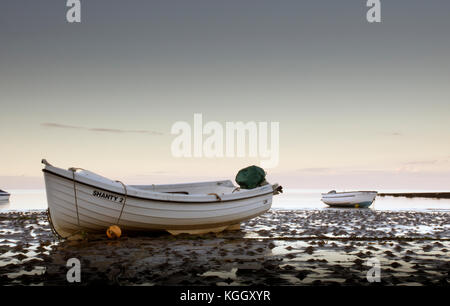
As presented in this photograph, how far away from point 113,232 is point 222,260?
16.6 feet

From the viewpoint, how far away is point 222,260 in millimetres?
10297

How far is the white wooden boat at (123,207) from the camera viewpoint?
41.4ft

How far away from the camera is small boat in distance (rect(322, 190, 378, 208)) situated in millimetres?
43438

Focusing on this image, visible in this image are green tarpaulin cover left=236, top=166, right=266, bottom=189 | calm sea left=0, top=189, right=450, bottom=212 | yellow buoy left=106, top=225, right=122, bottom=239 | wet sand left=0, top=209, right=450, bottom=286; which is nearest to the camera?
wet sand left=0, top=209, right=450, bottom=286

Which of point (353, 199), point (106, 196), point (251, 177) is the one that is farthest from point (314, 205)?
point (106, 196)

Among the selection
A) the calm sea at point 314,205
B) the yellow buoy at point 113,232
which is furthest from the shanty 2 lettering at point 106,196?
the calm sea at point 314,205

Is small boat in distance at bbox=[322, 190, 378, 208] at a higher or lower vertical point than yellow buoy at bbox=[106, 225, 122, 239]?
lower
